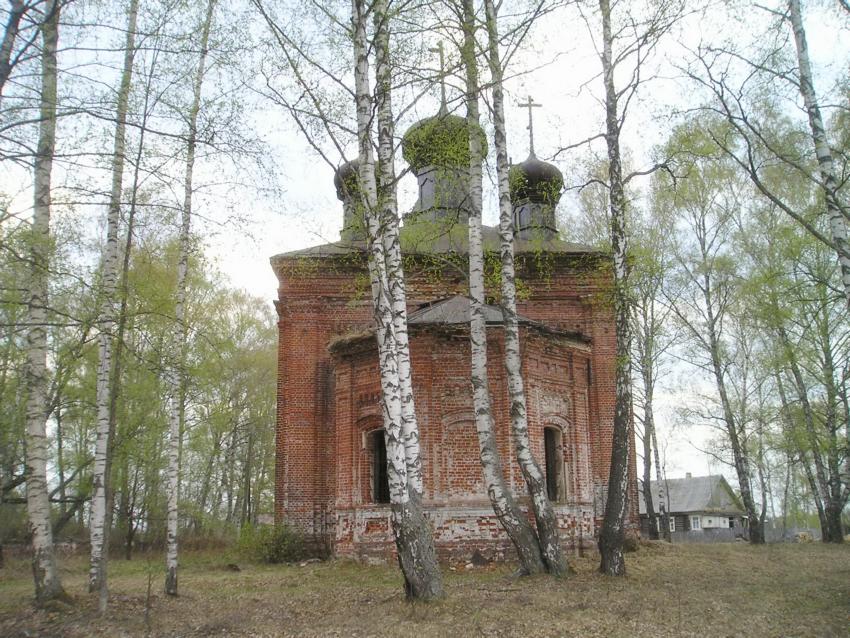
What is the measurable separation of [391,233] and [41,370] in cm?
432

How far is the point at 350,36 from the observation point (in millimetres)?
8562

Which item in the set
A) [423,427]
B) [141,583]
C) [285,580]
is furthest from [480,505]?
[141,583]

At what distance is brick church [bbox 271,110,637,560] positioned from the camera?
12.6 meters

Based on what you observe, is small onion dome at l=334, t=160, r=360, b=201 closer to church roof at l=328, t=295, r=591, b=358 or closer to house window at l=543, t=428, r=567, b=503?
church roof at l=328, t=295, r=591, b=358

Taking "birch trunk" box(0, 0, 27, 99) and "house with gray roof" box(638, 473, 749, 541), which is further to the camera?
"house with gray roof" box(638, 473, 749, 541)

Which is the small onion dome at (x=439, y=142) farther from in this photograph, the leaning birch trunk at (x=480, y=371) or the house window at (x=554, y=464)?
the house window at (x=554, y=464)

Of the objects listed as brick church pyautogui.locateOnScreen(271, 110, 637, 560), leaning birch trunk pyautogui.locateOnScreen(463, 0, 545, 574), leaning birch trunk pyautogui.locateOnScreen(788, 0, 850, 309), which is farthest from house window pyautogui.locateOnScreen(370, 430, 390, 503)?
leaning birch trunk pyautogui.locateOnScreen(788, 0, 850, 309)

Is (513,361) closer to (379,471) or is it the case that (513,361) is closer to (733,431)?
(379,471)

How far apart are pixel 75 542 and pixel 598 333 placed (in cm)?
1582

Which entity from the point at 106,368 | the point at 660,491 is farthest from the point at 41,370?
the point at 660,491

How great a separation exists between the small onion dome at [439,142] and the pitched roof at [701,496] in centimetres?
3532

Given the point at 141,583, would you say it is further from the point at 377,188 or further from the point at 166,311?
the point at 377,188

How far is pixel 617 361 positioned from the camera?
10234 millimetres

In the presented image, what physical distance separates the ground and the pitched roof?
3197 centimetres
